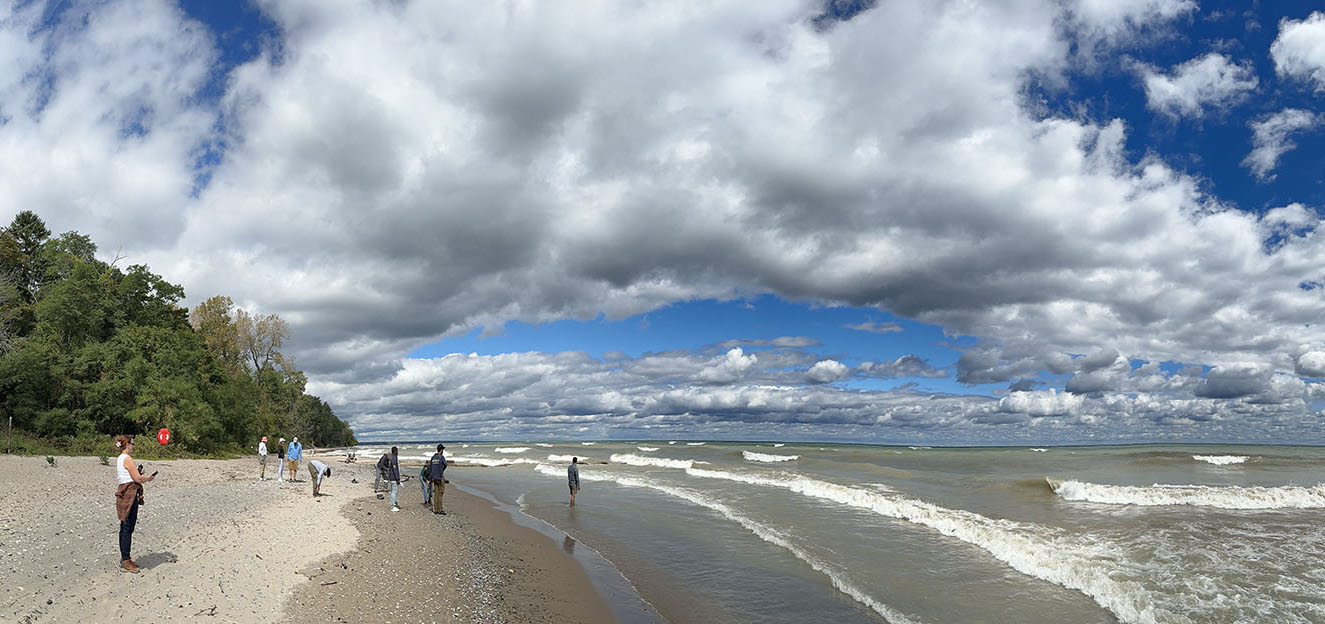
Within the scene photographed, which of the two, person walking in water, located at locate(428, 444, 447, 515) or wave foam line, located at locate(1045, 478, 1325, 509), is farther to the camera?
wave foam line, located at locate(1045, 478, 1325, 509)

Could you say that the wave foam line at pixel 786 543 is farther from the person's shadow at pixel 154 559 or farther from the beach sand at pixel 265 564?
the person's shadow at pixel 154 559

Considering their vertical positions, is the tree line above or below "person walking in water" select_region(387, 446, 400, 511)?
above

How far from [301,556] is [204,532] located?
9.82 feet

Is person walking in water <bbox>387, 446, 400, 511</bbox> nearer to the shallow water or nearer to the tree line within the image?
the shallow water

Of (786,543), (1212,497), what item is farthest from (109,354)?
(1212,497)

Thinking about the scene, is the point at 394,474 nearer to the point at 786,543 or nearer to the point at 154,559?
the point at 154,559

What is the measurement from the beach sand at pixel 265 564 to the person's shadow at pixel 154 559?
0.03 metres

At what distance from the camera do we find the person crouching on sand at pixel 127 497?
941cm

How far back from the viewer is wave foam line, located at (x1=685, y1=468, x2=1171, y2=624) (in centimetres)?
1142

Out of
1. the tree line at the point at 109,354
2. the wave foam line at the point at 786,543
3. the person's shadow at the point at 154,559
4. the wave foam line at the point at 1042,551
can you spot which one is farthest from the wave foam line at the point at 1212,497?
the tree line at the point at 109,354

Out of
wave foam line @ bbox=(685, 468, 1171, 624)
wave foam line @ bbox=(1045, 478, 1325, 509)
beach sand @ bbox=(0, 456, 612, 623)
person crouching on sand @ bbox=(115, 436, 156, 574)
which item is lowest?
wave foam line @ bbox=(1045, 478, 1325, 509)

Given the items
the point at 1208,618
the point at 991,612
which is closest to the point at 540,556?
the point at 991,612

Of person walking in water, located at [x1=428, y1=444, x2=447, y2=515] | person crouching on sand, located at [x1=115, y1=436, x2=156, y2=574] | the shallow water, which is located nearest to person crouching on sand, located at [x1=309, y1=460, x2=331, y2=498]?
person walking in water, located at [x1=428, y1=444, x2=447, y2=515]

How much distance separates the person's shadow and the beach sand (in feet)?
0.11
